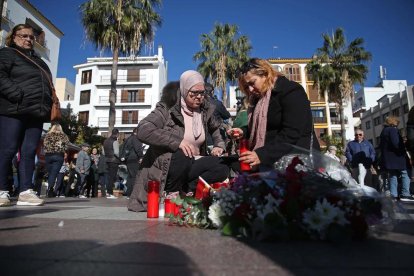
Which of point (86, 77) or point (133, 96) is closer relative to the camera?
point (133, 96)

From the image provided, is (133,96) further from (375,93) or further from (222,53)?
(375,93)

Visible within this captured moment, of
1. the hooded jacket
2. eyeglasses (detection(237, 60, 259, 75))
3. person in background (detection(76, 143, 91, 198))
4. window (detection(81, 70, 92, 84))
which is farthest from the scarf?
window (detection(81, 70, 92, 84))

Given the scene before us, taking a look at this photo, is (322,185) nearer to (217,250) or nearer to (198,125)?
(217,250)

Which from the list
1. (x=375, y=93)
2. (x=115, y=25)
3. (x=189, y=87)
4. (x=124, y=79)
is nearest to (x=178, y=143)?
(x=189, y=87)

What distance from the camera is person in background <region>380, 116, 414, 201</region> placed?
587cm

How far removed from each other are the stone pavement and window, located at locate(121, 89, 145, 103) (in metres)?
42.8

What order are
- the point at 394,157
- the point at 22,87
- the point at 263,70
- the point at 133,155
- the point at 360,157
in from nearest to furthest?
the point at 263,70
the point at 22,87
the point at 394,157
the point at 360,157
the point at 133,155

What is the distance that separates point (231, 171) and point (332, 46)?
23.1 m

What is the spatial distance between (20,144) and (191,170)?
78.5 inches

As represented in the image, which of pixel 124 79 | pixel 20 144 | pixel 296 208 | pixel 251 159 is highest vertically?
pixel 124 79

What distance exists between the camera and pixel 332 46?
2312cm

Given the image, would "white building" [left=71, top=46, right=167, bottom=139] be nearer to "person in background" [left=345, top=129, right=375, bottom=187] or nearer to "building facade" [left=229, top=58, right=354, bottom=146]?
"building facade" [left=229, top=58, right=354, bottom=146]

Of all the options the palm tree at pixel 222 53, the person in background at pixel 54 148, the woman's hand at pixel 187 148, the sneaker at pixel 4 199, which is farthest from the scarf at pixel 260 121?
the palm tree at pixel 222 53

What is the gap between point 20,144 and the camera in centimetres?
347
